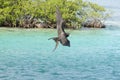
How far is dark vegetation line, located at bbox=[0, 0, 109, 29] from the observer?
3266 centimetres

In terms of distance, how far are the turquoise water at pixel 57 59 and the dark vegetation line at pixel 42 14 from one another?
286 inches

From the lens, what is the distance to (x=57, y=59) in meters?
16.6

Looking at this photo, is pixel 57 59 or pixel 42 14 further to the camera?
pixel 42 14

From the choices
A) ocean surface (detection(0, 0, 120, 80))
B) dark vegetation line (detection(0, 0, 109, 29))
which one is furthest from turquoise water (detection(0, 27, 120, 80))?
dark vegetation line (detection(0, 0, 109, 29))

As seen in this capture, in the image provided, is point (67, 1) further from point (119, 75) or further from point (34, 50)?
point (119, 75)

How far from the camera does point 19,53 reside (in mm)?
18094

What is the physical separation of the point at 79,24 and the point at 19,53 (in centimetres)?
1543

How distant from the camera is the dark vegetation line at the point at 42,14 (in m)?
32.7

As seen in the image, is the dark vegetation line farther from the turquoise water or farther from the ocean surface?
the turquoise water

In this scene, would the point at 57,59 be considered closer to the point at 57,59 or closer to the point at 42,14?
the point at 57,59

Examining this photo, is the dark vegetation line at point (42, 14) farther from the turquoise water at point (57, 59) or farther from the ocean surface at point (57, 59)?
the turquoise water at point (57, 59)

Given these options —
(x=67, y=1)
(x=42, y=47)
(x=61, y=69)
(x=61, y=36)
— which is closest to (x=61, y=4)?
(x=67, y=1)

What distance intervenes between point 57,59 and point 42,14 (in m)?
16.7

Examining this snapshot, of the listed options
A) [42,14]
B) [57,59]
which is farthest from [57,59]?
[42,14]
